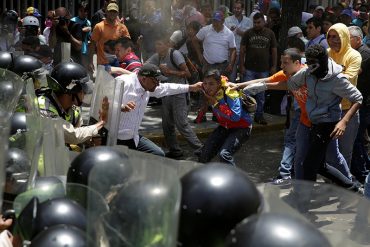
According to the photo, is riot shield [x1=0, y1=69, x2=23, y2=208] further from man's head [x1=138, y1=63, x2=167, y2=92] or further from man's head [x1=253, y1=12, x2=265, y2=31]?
man's head [x1=253, y1=12, x2=265, y2=31]

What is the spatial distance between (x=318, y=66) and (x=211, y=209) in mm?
4032

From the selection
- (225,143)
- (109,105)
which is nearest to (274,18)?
(225,143)

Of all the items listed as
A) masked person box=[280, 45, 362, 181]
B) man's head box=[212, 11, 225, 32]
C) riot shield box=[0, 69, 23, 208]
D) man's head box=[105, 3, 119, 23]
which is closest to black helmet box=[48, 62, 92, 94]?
riot shield box=[0, 69, 23, 208]

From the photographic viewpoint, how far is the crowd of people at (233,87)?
21.3 feet

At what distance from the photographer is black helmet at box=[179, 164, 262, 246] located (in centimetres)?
275

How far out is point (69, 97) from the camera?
594cm

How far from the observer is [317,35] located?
10.6 meters

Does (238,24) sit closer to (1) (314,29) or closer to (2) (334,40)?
(1) (314,29)

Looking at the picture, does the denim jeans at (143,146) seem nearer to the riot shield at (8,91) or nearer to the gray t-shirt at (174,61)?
the riot shield at (8,91)

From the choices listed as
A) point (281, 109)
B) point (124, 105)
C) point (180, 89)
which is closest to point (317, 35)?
point (281, 109)

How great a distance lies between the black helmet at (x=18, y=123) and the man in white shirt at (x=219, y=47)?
6.82 m

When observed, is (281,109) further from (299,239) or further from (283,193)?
(299,239)

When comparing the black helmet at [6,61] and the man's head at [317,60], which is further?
the black helmet at [6,61]

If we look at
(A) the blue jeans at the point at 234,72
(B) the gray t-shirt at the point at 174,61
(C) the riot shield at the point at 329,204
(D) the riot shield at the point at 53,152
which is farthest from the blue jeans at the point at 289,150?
(C) the riot shield at the point at 329,204
